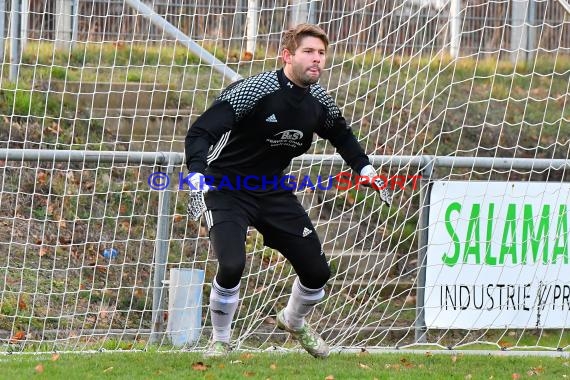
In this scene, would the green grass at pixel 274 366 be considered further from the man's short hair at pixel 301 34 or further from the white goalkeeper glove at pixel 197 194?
the man's short hair at pixel 301 34

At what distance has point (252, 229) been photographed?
10203 mm

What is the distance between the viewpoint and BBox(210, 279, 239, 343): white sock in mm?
7250

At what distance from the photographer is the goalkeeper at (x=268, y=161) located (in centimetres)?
708

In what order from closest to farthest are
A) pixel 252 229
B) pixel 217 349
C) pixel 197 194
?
pixel 197 194 → pixel 217 349 → pixel 252 229

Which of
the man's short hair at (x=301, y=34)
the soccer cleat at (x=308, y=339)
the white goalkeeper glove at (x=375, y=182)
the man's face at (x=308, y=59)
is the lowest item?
the soccer cleat at (x=308, y=339)

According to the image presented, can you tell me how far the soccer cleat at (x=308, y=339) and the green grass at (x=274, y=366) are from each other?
0.07 m

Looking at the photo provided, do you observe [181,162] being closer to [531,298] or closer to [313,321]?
[313,321]

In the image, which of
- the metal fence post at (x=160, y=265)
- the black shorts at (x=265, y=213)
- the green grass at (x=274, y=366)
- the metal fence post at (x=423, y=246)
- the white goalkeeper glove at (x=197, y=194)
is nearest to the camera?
the white goalkeeper glove at (x=197, y=194)

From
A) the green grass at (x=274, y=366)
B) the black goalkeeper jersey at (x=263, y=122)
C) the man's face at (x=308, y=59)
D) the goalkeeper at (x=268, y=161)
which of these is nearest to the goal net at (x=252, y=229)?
the green grass at (x=274, y=366)

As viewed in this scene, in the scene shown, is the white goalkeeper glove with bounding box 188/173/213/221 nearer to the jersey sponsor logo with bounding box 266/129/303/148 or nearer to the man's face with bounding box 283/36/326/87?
the jersey sponsor logo with bounding box 266/129/303/148

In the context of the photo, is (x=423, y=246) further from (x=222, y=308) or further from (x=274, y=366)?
(x=222, y=308)

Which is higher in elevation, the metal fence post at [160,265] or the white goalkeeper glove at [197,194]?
the white goalkeeper glove at [197,194]

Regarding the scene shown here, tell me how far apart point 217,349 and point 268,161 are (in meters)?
1.22

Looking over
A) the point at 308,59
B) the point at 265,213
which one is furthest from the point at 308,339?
the point at 308,59
